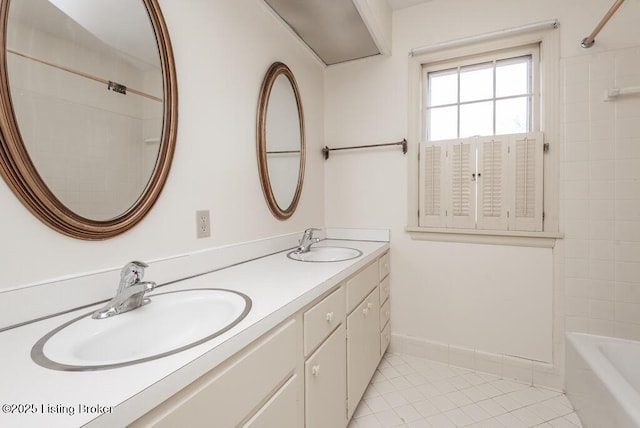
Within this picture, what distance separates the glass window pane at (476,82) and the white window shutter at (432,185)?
1.40ft

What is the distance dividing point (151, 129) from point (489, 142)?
190 cm

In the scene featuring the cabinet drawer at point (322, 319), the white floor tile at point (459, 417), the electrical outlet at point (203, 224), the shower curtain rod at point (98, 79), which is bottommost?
the white floor tile at point (459, 417)

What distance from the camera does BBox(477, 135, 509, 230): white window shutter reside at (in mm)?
1878

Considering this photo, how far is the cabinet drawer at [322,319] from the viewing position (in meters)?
1.02

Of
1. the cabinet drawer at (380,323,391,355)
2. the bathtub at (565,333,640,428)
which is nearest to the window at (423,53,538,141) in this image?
the bathtub at (565,333,640,428)

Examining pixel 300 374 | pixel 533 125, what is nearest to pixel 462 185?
pixel 533 125

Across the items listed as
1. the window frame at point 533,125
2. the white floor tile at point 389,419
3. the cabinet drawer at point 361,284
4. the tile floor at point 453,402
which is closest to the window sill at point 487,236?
the window frame at point 533,125

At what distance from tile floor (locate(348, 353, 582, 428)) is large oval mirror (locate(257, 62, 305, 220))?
121 centimetres

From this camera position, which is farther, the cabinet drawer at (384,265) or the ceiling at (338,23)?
the cabinet drawer at (384,265)

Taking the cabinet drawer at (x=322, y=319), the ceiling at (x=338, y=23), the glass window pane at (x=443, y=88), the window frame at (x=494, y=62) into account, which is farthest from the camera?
the glass window pane at (x=443, y=88)

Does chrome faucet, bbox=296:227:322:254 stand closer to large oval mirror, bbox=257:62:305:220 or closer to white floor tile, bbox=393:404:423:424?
large oval mirror, bbox=257:62:305:220

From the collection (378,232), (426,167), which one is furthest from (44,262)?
(426,167)

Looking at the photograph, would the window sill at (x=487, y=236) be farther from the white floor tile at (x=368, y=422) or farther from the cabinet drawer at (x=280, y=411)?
the cabinet drawer at (x=280, y=411)

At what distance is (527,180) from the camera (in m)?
1.83
